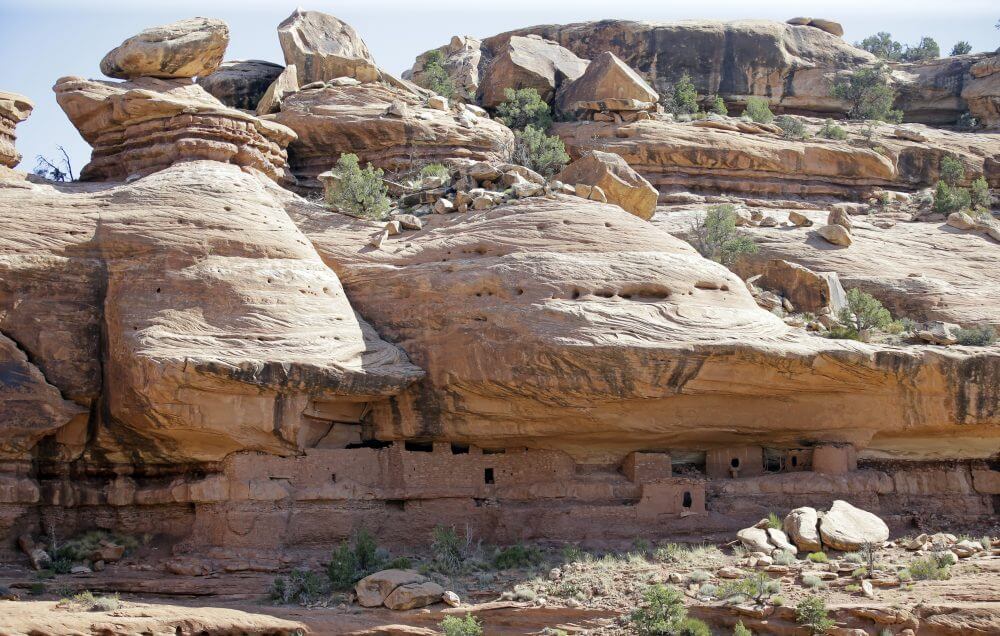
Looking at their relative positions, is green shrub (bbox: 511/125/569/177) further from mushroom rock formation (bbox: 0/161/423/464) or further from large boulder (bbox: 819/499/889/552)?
large boulder (bbox: 819/499/889/552)

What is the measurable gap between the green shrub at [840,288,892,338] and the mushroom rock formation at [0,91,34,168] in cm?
1969

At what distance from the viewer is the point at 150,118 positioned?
3253cm

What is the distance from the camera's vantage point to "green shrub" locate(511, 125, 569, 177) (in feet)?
125

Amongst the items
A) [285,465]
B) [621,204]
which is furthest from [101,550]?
[621,204]

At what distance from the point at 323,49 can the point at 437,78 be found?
17.8 ft

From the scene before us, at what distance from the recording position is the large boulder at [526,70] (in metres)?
45.4

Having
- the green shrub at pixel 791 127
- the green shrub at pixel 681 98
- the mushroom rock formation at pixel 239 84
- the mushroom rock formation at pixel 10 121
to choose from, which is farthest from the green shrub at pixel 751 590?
the green shrub at pixel 681 98

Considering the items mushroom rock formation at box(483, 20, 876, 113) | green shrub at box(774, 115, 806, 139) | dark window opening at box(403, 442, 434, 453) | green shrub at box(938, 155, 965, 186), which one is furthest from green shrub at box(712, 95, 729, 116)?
dark window opening at box(403, 442, 434, 453)

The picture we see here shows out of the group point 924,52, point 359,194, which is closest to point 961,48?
point 924,52

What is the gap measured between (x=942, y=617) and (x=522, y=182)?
1407 centimetres

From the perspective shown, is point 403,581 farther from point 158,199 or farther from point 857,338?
point 857,338

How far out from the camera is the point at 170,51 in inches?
1368

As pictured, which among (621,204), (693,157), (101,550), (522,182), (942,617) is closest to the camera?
(942,617)

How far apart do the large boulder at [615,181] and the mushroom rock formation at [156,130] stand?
7.80 metres
